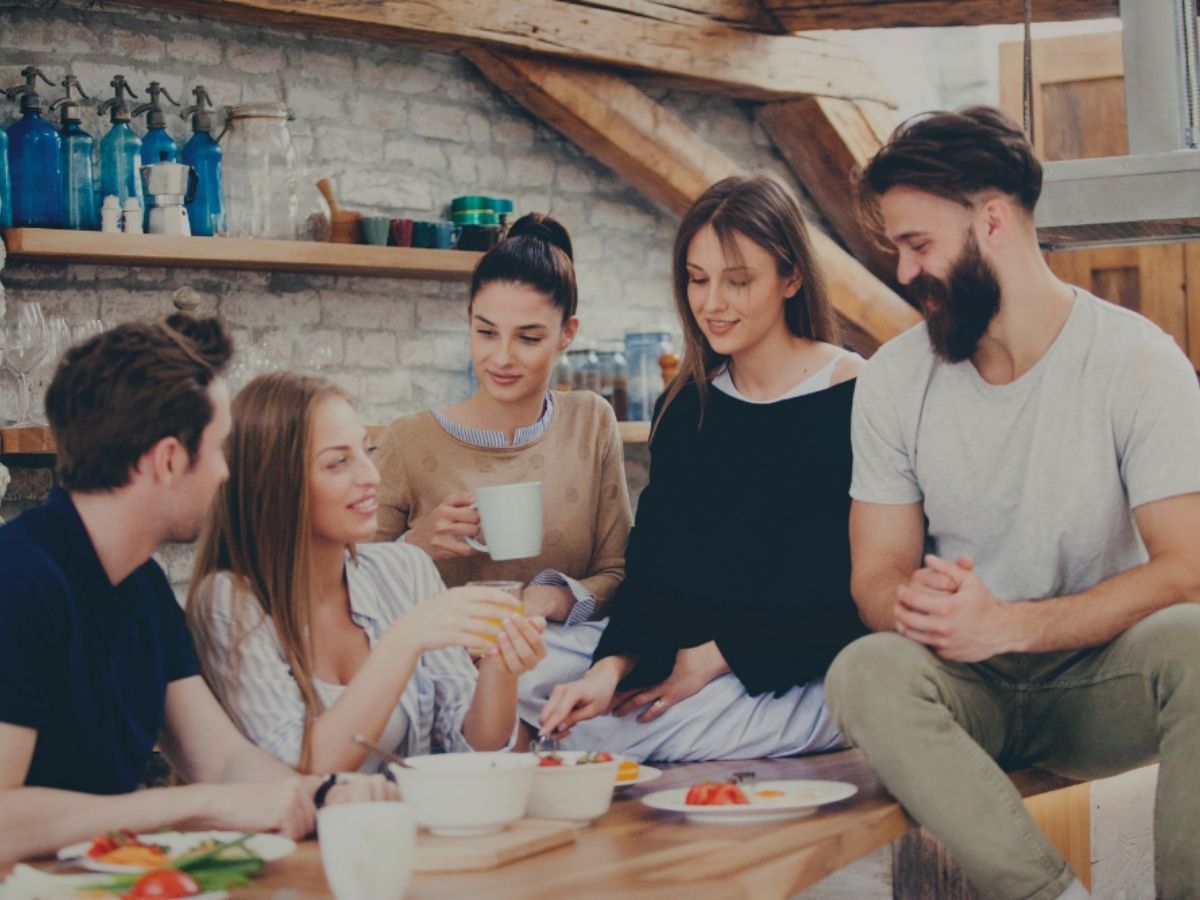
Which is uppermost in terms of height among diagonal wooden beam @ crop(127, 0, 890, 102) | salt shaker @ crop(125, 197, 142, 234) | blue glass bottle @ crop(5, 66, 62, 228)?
diagonal wooden beam @ crop(127, 0, 890, 102)

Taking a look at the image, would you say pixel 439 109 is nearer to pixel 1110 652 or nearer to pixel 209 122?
pixel 209 122

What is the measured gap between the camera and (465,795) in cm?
185

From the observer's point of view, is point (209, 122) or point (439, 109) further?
point (439, 109)

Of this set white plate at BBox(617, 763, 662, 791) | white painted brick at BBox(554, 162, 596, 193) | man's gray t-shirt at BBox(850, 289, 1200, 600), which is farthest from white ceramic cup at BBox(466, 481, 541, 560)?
white painted brick at BBox(554, 162, 596, 193)

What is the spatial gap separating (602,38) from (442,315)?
106 cm

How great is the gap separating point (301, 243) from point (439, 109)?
0.90 metres

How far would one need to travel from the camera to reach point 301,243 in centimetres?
481

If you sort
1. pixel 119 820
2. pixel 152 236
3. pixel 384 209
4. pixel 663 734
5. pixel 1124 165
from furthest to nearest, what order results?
pixel 384 209 < pixel 152 236 < pixel 1124 165 < pixel 663 734 < pixel 119 820

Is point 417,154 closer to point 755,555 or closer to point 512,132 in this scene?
point 512,132

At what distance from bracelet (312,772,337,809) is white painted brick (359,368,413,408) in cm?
326

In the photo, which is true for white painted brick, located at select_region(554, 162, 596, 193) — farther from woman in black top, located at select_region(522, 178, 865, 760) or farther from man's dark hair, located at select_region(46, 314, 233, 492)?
man's dark hair, located at select_region(46, 314, 233, 492)

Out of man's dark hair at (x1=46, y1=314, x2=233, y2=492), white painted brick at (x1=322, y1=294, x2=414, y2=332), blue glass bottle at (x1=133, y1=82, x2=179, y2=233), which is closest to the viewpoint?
man's dark hair at (x1=46, y1=314, x2=233, y2=492)

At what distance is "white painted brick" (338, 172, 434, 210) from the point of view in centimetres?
523

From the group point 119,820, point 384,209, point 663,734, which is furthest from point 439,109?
point 119,820
